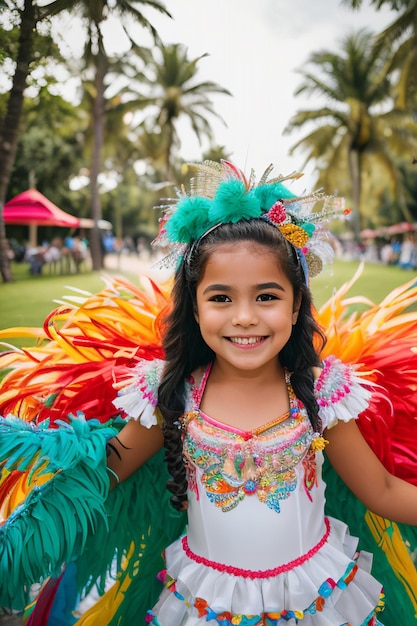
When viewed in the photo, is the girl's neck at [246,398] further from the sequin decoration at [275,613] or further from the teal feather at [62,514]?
the sequin decoration at [275,613]

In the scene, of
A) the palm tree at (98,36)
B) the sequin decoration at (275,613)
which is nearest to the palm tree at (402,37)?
the palm tree at (98,36)

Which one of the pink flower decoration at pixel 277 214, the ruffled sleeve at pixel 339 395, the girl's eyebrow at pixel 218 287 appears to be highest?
the pink flower decoration at pixel 277 214

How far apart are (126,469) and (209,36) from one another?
102cm

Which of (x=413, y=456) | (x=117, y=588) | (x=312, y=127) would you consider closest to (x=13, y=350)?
(x=117, y=588)

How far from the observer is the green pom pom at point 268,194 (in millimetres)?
970

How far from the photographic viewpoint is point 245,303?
2.99 feet

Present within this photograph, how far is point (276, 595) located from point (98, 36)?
1209 millimetres

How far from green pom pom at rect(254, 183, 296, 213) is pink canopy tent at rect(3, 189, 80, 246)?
0.44 m

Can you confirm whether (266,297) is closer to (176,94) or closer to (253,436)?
(253,436)

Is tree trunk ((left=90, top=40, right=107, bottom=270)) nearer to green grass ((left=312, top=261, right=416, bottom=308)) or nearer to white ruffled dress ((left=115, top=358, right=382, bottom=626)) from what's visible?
white ruffled dress ((left=115, top=358, right=382, bottom=626))

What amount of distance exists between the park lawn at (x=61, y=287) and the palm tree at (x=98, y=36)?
5.3 inches

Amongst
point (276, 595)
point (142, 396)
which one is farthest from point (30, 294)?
point (276, 595)

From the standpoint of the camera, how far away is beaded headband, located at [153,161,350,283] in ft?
3.08

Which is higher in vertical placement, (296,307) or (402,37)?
(402,37)
